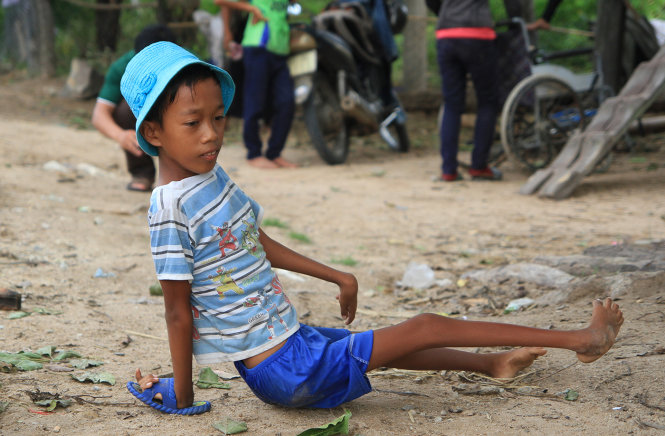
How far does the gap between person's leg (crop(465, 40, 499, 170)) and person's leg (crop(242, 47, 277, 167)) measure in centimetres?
206

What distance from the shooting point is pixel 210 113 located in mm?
1936

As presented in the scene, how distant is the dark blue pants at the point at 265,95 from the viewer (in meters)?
7.05

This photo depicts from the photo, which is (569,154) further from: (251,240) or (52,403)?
(52,403)

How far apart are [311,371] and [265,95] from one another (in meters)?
5.43

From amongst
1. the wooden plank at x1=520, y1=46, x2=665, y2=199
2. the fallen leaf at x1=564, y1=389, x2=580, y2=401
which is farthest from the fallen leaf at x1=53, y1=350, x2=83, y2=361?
the wooden plank at x1=520, y1=46, x2=665, y2=199

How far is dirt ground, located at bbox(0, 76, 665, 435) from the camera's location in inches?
82.2

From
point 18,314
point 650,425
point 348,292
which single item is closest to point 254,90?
point 18,314

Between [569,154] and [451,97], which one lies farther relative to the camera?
[451,97]

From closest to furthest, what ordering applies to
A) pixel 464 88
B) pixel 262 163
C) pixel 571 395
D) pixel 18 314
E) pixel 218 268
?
1. pixel 218 268
2. pixel 571 395
3. pixel 18 314
4. pixel 464 88
5. pixel 262 163

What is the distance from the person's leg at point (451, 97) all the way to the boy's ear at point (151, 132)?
4.48 m

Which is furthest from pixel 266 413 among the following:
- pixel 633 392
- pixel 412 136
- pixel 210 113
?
pixel 412 136

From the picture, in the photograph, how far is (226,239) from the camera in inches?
79.7

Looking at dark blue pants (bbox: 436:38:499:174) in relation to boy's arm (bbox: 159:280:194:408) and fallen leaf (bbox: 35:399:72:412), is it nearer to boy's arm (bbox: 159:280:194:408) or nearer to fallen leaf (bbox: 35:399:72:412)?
boy's arm (bbox: 159:280:194:408)

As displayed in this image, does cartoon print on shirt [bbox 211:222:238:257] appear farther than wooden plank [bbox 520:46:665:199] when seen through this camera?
No
